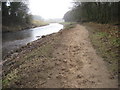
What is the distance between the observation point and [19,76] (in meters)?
7.59

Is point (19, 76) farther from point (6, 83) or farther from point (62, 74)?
point (62, 74)

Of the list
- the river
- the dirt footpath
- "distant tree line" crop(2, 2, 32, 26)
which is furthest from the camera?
"distant tree line" crop(2, 2, 32, 26)

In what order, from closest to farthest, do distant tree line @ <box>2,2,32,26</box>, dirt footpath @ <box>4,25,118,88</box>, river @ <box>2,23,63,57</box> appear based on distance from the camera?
dirt footpath @ <box>4,25,118,88</box>, river @ <box>2,23,63,57</box>, distant tree line @ <box>2,2,32,26</box>

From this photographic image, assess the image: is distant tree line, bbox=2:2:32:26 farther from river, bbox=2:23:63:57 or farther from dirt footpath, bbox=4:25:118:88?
dirt footpath, bbox=4:25:118:88

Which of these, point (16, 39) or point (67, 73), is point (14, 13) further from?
point (67, 73)

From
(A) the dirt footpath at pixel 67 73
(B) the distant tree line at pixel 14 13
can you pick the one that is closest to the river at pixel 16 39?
(A) the dirt footpath at pixel 67 73

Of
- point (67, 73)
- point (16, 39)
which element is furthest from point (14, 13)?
point (67, 73)

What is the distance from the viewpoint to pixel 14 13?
48.2 m

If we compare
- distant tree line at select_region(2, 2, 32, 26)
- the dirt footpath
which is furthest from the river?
distant tree line at select_region(2, 2, 32, 26)

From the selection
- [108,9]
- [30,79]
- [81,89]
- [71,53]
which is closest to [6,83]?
[30,79]

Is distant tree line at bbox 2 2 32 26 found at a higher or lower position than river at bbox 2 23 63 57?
higher

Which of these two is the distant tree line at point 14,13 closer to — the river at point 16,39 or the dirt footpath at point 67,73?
the river at point 16,39

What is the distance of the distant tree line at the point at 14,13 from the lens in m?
43.2

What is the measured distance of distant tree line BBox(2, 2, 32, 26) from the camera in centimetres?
4323
